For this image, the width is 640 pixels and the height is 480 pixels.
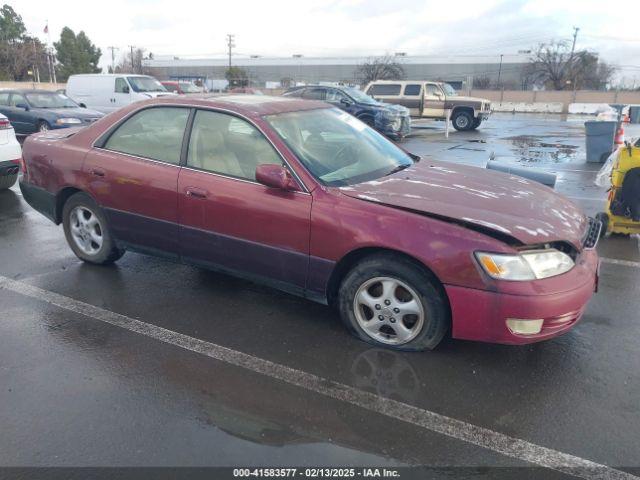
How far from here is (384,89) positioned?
71.1 ft

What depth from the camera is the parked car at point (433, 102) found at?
66.0ft

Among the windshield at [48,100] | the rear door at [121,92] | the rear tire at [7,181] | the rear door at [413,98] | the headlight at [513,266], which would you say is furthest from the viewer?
the rear door at [413,98]

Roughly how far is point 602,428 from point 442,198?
158 cm

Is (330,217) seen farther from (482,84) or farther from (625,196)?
(482,84)

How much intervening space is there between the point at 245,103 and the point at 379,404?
249cm

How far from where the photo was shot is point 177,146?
13.2 feet

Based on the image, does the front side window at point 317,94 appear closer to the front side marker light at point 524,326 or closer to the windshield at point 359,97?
the windshield at point 359,97

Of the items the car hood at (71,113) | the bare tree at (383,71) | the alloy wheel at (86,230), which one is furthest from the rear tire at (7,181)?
the bare tree at (383,71)

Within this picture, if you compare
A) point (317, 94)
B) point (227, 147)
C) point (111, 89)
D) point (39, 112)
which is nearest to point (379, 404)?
point (227, 147)

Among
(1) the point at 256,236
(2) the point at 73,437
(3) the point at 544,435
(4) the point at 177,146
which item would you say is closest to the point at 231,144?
(4) the point at 177,146

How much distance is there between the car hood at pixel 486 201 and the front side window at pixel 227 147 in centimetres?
71

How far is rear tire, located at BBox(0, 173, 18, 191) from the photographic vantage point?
778 centimetres

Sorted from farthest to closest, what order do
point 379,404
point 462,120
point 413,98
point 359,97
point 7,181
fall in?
point 413,98, point 462,120, point 359,97, point 7,181, point 379,404

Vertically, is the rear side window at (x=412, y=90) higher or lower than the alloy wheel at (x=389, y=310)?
higher
